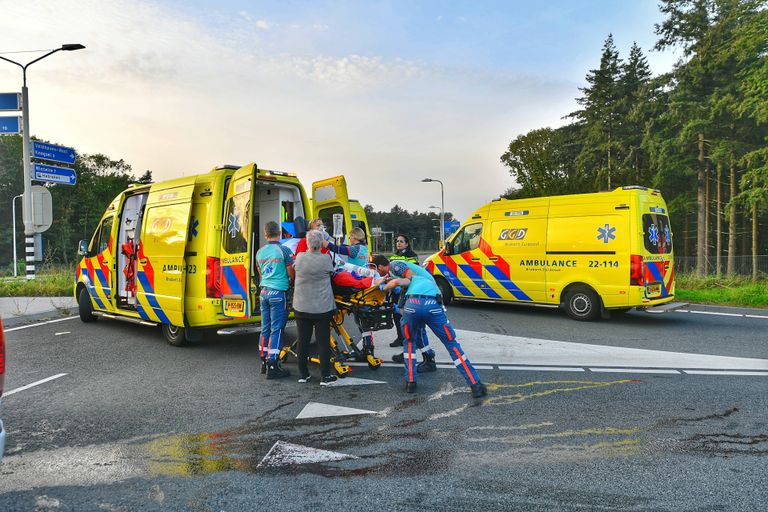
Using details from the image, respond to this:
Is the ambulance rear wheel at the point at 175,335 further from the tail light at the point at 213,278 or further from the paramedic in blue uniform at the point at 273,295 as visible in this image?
the paramedic in blue uniform at the point at 273,295

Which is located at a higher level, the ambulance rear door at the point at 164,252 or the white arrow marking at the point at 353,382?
the ambulance rear door at the point at 164,252

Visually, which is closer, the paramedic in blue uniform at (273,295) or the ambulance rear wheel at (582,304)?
the paramedic in blue uniform at (273,295)

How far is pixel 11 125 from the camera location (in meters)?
16.0

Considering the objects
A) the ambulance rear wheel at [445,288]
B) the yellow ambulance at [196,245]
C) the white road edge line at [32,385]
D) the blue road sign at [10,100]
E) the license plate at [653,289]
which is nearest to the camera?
the white road edge line at [32,385]

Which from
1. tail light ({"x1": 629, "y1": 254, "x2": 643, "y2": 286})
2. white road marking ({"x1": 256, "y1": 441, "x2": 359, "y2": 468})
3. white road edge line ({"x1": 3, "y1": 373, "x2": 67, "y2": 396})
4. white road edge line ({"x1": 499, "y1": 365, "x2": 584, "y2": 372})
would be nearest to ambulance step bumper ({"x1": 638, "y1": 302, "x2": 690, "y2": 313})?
tail light ({"x1": 629, "y1": 254, "x2": 643, "y2": 286})

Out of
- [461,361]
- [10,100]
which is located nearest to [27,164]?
Result: [10,100]

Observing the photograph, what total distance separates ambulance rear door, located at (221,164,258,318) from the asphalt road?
0.76 metres

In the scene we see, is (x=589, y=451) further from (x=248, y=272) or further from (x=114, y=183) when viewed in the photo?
(x=114, y=183)

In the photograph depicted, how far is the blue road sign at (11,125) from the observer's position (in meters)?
16.0

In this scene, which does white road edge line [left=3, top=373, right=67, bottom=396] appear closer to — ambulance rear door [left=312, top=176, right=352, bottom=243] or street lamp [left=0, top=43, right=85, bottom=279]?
ambulance rear door [left=312, top=176, right=352, bottom=243]

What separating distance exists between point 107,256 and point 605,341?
8219 mm

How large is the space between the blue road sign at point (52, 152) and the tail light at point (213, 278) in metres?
12.1

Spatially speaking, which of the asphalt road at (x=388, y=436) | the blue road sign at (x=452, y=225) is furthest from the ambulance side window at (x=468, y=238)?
the blue road sign at (x=452, y=225)

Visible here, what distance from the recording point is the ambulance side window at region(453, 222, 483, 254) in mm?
12148
